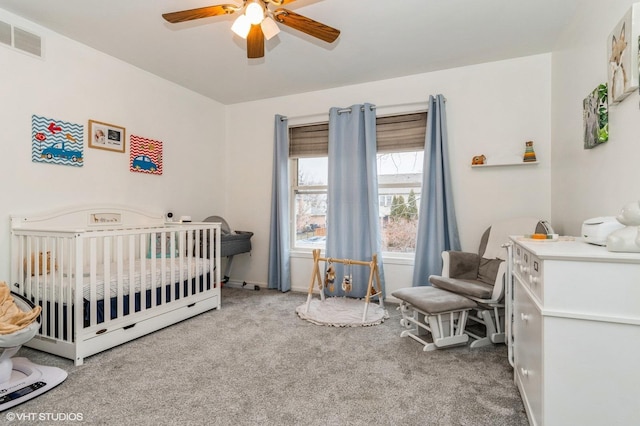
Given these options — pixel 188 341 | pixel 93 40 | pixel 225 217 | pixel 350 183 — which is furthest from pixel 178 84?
pixel 188 341

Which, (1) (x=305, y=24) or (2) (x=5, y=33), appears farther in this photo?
(2) (x=5, y=33)

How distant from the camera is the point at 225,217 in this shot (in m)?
4.38

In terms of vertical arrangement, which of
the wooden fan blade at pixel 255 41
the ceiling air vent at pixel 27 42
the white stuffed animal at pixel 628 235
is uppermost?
the ceiling air vent at pixel 27 42

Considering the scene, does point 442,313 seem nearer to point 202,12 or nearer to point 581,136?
point 581,136

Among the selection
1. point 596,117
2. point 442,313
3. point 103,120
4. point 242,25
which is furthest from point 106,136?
point 596,117

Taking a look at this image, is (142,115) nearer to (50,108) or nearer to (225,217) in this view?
(50,108)

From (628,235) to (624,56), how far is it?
0.93 m

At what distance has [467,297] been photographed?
7.77 feet

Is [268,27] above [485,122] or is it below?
above

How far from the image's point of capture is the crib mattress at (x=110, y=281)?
211cm

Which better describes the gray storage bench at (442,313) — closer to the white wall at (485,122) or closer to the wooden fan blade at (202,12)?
the white wall at (485,122)

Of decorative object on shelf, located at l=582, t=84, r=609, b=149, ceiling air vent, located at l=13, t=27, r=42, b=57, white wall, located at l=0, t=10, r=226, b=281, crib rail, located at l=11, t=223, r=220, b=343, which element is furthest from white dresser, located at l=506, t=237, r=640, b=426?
ceiling air vent, located at l=13, t=27, r=42, b=57

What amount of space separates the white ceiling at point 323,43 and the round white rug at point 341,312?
2.34 m

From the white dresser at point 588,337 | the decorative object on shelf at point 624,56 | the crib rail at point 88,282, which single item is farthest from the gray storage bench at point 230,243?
the decorative object on shelf at point 624,56
